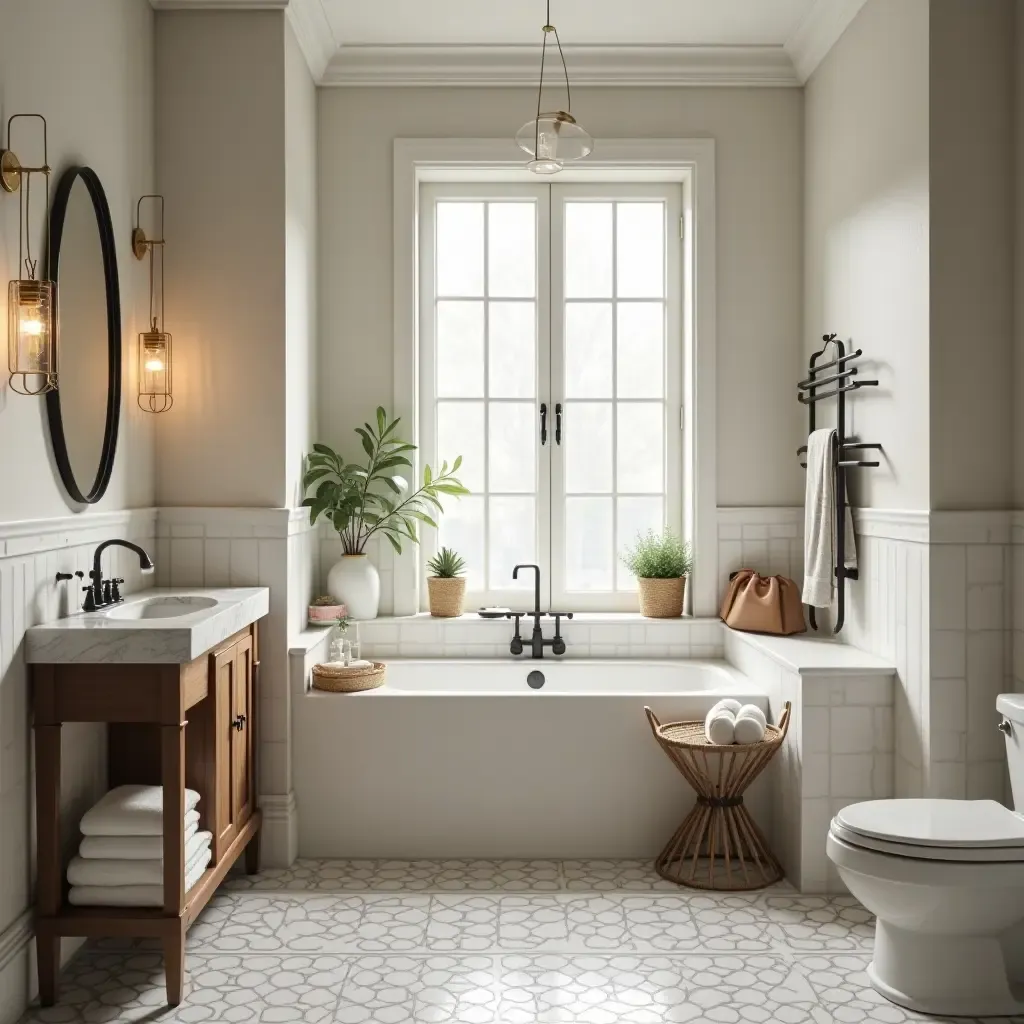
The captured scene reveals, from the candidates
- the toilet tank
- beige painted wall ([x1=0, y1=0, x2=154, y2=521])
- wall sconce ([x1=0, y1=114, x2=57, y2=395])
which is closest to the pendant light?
beige painted wall ([x1=0, y1=0, x2=154, y2=521])

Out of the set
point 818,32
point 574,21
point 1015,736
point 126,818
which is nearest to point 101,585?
point 126,818

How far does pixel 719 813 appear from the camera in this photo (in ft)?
10.9

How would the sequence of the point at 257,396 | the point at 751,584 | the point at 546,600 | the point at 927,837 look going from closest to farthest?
1. the point at 927,837
2. the point at 257,396
3. the point at 751,584
4. the point at 546,600

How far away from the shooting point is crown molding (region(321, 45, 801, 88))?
3994 mm

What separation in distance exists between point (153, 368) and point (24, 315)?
88 cm

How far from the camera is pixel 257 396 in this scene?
→ 11.4ft

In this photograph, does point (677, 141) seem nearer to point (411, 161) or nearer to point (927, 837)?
point (411, 161)

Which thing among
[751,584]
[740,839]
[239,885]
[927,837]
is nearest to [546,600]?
[751,584]

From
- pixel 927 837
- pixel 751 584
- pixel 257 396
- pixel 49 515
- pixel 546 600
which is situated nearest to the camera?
pixel 927 837

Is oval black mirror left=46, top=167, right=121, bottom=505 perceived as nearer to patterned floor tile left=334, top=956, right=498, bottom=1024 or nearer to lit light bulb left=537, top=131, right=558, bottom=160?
lit light bulb left=537, top=131, right=558, bottom=160

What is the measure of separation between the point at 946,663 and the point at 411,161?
106 inches

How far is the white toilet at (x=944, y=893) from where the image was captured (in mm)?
2387

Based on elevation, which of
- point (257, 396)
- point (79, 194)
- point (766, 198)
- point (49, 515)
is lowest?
point (49, 515)

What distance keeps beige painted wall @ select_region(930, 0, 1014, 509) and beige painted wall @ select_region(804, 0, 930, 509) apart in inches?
1.5
